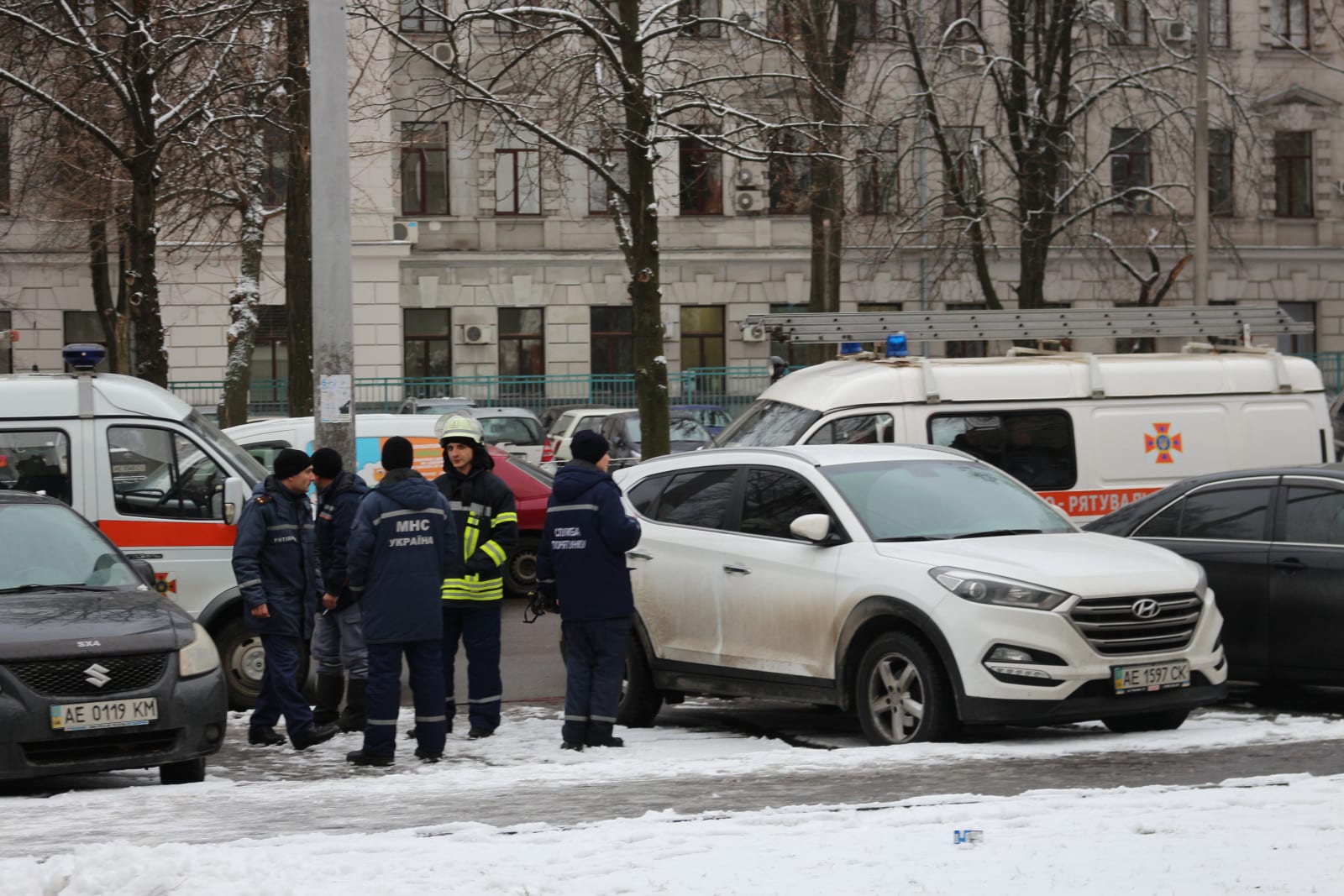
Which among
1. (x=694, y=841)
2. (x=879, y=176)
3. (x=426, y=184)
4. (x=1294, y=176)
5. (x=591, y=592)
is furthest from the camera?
(x=1294, y=176)

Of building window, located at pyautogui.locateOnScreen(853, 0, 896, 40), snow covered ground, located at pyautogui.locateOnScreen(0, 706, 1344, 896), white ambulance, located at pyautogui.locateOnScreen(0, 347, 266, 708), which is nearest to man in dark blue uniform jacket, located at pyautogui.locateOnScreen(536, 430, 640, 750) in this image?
snow covered ground, located at pyautogui.locateOnScreen(0, 706, 1344, 896)

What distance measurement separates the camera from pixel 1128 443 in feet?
47.5

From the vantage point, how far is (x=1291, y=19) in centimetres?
4069

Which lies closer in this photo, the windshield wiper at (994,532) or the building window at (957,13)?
the windshield wiper at (994,532)

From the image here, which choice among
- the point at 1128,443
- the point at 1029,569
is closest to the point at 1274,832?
the point at 1029,569

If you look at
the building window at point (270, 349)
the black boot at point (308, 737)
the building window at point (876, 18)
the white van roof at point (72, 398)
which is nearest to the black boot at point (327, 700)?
the black boot at point (308, 737)

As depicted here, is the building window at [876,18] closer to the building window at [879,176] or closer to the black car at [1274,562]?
the building window at [879,176]

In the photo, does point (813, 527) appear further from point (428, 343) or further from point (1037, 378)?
point (428, 343)

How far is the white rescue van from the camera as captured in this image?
13.9 metres

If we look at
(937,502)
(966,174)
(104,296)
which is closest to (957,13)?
(966,174)

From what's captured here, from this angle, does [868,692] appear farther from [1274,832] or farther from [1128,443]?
[1128,443]

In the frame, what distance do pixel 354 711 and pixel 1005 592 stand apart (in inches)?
159

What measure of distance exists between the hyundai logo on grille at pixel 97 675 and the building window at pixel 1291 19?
3750cm

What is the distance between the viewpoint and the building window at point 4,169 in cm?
2683
